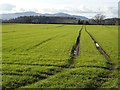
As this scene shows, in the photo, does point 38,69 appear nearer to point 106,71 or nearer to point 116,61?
point 106,71

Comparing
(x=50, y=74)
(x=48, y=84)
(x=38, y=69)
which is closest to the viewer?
(x=48, y=84)

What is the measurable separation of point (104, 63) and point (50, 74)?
25.3 feet

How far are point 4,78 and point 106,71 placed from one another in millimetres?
8792

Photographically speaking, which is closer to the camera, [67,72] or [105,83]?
[105,83]

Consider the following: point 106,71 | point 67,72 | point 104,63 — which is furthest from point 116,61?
point 67,72

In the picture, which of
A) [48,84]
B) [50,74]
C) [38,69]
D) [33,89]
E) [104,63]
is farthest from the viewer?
[104,63]

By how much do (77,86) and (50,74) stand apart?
4541mm

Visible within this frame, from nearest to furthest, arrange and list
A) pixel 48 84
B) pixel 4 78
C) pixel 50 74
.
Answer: pixel 48 84 < pixel 4 78 < pixel 50 74

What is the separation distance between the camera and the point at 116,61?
30734mm

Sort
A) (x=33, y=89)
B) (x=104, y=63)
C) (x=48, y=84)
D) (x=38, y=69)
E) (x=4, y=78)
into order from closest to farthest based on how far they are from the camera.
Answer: (x=33, y=89)
(x=48, y=84)
(x=4, y=78)
(x=38, y=69)
(x=104, y=63)

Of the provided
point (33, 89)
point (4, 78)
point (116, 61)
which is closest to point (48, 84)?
point (33, 89)

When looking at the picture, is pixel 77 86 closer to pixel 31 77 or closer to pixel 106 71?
pixel 31 77

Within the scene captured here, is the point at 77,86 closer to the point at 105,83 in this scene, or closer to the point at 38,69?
the point at 105,83

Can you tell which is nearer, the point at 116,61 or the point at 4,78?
the point at 4,78
